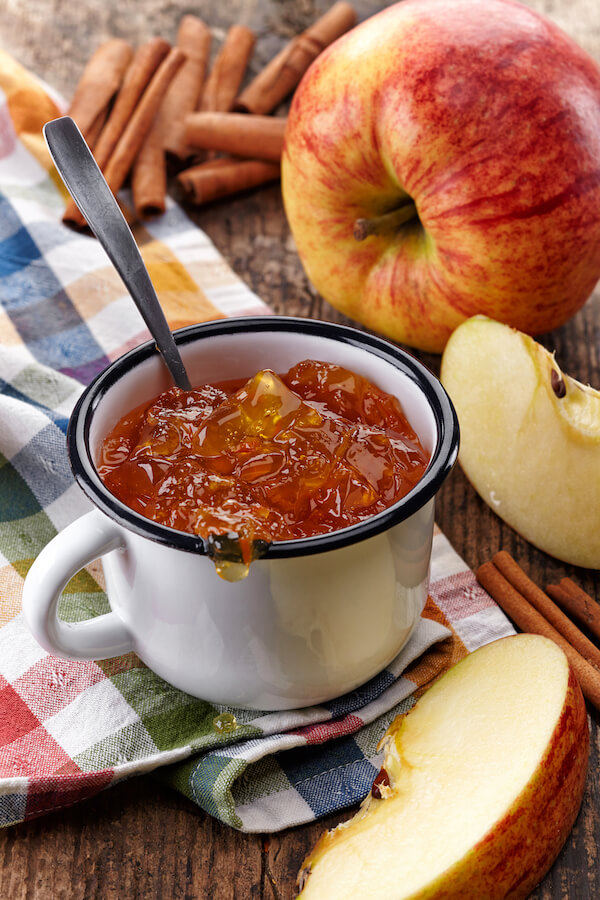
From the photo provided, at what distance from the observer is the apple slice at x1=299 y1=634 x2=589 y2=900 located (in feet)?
3.46

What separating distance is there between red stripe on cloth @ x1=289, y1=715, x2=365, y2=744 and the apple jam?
30 centimetres

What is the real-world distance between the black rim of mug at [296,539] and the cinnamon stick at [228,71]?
1624mm

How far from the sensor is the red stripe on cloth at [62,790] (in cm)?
115

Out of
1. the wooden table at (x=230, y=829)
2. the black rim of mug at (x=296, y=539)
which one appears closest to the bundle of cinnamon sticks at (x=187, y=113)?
the wooden table at (x=230, y=829)

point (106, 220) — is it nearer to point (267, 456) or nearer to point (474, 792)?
point (267, 456)

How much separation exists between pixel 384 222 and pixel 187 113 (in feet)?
3.58

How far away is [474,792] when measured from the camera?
112 cm

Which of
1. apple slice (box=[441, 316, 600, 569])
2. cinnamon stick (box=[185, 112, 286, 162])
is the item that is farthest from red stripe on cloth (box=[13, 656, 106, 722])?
cinnamon stick (box=[185, 112, 286, 162])

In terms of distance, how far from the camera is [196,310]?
2141 millimetres

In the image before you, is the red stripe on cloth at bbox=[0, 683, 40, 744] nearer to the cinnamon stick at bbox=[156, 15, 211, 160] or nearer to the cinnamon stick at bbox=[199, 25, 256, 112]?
the cinnamon stick at bbox=[156, 15, 211, 160]

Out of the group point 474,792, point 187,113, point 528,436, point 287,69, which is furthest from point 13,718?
point 287,69

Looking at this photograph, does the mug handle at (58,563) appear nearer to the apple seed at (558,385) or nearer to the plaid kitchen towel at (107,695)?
the plaid kitchen towel at (107,695)

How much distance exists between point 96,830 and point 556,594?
799 millimetres

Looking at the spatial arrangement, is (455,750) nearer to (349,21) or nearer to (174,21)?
(349,21)
